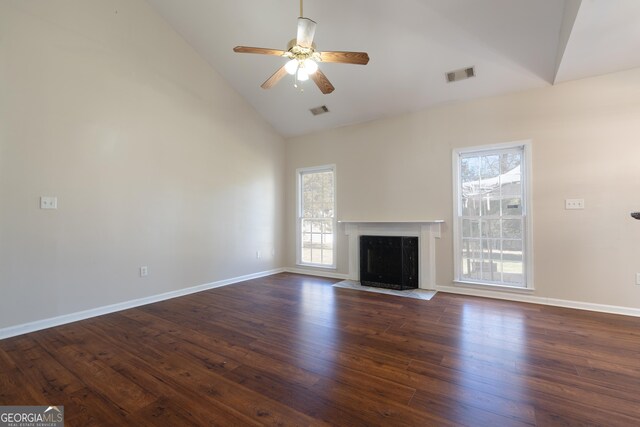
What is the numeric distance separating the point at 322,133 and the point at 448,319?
389 cm

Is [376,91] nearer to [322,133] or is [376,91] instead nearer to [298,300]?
[322,133]

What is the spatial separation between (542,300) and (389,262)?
79.2 inches

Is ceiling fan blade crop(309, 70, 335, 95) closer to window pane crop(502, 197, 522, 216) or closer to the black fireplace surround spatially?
the black fireplace surround

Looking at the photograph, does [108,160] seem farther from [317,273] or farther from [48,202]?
[317,273]

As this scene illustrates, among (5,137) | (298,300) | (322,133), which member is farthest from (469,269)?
(5,137)

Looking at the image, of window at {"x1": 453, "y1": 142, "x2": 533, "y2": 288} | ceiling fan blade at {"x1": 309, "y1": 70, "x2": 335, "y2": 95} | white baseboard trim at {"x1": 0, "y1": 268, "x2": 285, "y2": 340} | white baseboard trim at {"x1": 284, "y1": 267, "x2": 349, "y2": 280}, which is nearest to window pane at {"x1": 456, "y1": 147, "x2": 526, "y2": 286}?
window at {"x1": 453, "y1": 142, "x2": 533, "y2": 288}

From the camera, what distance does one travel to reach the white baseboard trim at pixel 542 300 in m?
3.25

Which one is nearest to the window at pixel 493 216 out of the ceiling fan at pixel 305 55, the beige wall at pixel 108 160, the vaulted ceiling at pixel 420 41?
the vaulted ceiling at pixel 420 41

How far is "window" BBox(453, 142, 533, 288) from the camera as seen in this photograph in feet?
Answer: 12.5

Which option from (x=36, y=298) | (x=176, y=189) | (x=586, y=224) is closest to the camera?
(x=36, y=298)

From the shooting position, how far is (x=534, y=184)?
3.68 meters

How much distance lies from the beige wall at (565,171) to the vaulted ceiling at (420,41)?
26 cm

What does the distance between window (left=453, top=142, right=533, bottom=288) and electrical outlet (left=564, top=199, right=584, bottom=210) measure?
0.39 meters

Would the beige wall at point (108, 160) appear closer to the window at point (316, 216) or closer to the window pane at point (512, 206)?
the window at point (316, 216)
